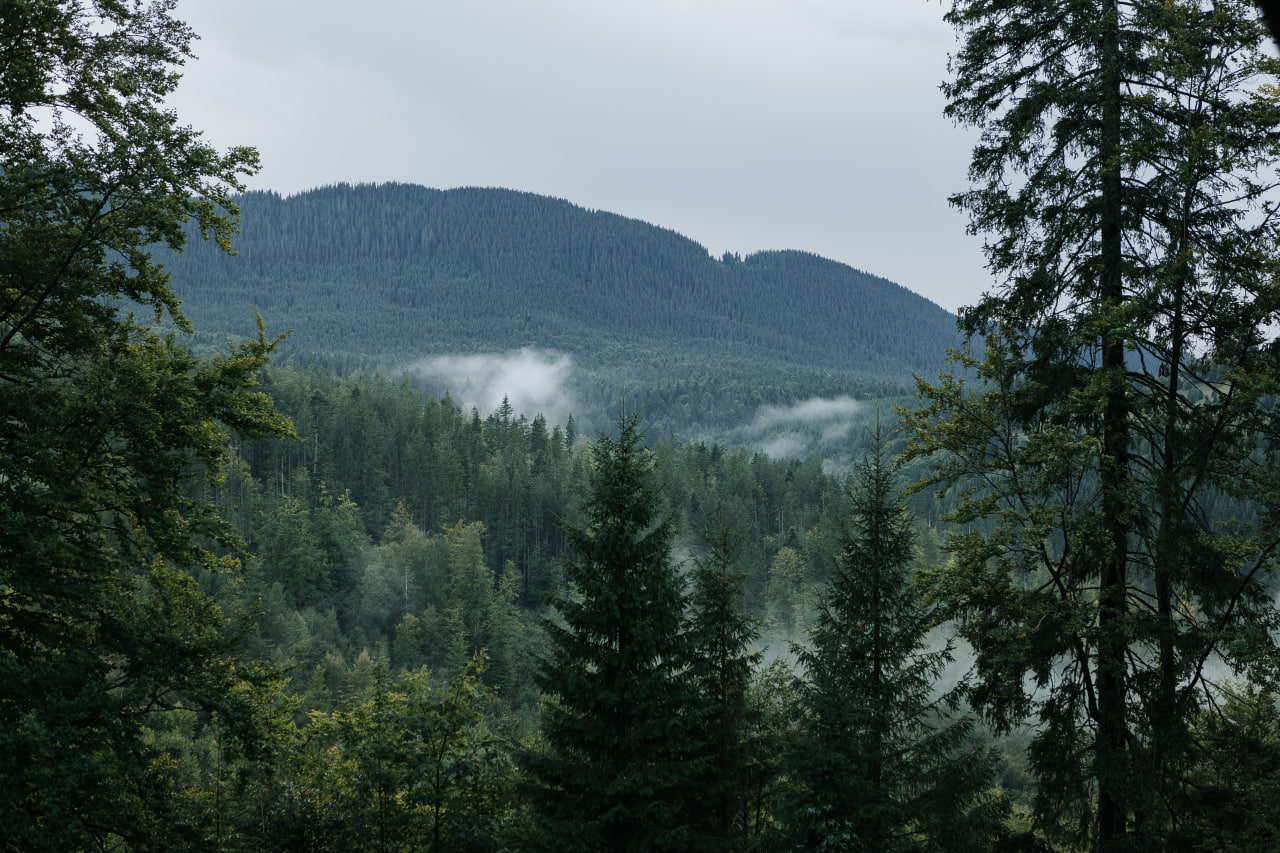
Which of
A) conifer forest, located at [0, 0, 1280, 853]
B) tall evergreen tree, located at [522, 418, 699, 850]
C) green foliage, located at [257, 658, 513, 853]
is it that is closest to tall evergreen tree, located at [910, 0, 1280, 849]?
conifer forest, located at [0, 0, 1280, 853]

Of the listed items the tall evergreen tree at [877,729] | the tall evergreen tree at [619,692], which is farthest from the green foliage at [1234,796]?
the tall evergreen tree at [619,692]

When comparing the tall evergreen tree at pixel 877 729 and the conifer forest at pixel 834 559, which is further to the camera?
the tall evergreen tree at pixel 877 729

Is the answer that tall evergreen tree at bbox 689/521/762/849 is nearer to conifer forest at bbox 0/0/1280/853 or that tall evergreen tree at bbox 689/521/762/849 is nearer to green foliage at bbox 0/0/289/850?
conifer forest at bbox 0/0/1280/853

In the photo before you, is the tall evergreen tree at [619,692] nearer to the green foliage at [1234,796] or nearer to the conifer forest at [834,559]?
the conifer forest at [834,559]

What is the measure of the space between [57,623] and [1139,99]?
15.4 meters

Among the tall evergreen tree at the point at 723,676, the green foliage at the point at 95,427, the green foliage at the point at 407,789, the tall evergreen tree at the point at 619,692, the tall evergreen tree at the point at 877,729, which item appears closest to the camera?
the green foliage at the point at 95,427

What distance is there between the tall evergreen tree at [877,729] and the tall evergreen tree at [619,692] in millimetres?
2252

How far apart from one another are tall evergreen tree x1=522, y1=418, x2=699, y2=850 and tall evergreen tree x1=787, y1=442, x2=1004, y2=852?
225 centimetres

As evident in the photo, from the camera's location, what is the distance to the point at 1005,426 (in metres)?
13.5

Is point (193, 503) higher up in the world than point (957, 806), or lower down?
higher up

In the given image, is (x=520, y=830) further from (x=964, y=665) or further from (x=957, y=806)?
(x=964, y=665)

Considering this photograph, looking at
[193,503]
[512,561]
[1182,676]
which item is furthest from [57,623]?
[512,561]

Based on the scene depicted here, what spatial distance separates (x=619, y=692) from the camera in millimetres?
15773

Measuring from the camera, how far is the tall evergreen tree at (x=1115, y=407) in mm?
11258
